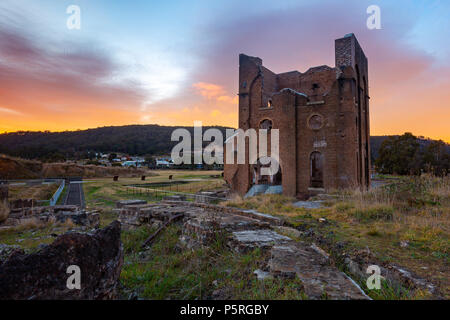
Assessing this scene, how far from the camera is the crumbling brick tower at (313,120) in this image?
1509cm

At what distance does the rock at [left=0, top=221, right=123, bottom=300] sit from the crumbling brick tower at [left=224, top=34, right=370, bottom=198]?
14.5 m

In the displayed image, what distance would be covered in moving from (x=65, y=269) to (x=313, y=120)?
650 inches

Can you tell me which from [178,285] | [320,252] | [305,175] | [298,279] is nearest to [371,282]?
[320,252]

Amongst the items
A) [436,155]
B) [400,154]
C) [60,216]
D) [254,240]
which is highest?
[400,154]

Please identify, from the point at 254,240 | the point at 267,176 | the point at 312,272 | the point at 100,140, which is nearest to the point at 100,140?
the point at 100,140

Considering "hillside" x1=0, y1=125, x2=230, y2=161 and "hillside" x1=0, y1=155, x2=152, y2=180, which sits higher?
"hillside" x1=0, y1=125, x2=230, y2=161

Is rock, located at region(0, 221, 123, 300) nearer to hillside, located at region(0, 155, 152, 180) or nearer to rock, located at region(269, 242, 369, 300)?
rock, located at region(269, 242, 369, 300)

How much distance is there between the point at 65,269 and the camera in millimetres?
2447

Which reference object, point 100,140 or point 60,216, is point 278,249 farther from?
point 100,140

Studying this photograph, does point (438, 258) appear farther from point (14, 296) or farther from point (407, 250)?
point (14, 296)

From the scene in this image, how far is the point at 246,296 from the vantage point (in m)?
2.64

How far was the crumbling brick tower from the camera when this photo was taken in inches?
594

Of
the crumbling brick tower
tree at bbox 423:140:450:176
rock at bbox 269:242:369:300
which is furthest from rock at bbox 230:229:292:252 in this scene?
tree at bbox 423:140:450:176
